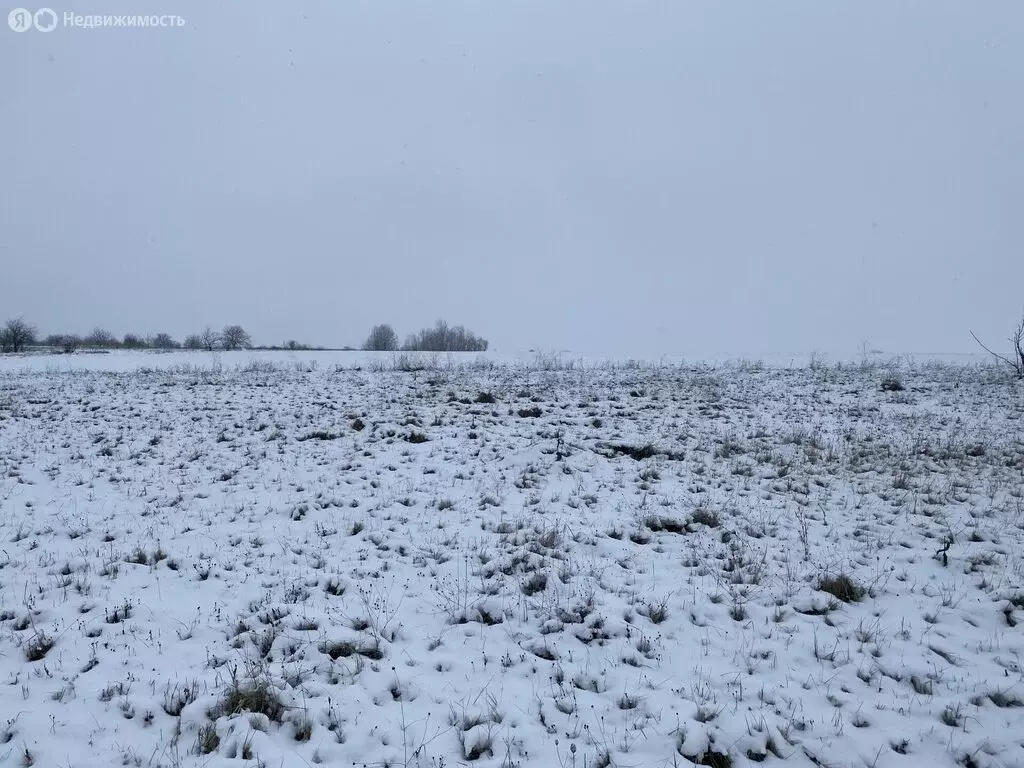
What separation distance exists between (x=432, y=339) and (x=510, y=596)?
6903 cm

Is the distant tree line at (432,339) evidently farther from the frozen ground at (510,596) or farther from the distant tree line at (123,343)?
the frozen ground at (510,596)

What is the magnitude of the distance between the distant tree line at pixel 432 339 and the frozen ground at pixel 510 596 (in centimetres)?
5190

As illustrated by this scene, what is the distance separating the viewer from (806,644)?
496cm

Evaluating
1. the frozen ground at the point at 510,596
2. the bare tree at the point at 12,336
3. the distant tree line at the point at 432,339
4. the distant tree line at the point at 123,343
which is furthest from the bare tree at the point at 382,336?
the frozen ground at the point at 510,596

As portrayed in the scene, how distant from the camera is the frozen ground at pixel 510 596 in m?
3.96

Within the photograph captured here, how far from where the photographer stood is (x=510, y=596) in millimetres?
5879

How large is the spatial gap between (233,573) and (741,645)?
5898mm

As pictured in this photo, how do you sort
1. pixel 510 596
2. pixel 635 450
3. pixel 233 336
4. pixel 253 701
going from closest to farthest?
pixel 253 701
pixel 510 596
pixel 635 450
pixel 233 336

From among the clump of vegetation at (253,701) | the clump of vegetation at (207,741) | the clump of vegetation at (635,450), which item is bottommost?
the clump of vegetation at (207,741)

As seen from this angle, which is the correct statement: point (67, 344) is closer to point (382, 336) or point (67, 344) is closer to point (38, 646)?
point (382, 336)

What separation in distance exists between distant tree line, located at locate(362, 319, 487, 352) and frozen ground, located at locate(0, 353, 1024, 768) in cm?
5190

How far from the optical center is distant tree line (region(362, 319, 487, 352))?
66.2m

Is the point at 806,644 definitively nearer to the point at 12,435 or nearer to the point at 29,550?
the point at 29,550

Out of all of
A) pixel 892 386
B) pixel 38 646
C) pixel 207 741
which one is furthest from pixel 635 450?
pixel 892 386
